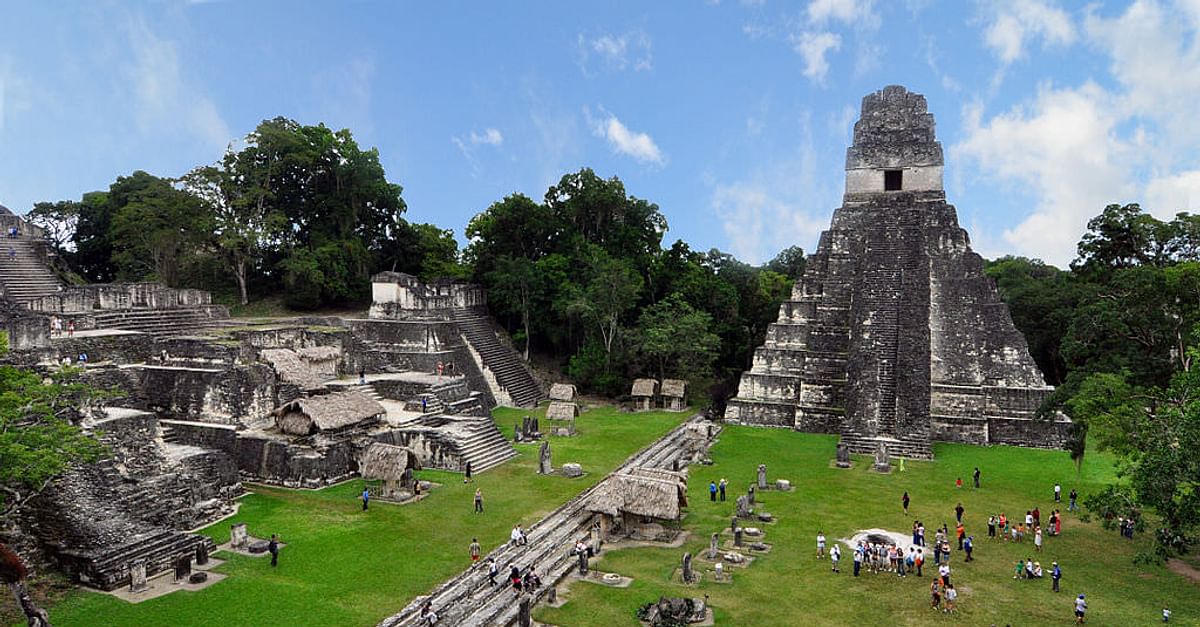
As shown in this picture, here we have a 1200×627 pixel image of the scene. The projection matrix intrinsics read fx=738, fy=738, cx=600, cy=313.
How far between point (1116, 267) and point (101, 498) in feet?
116

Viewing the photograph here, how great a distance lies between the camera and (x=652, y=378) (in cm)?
2975

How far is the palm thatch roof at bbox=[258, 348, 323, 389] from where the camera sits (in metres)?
20.1

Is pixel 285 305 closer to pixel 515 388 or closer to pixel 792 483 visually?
pixel 515 388

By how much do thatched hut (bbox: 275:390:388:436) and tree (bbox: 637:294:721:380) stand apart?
12465 millimetres

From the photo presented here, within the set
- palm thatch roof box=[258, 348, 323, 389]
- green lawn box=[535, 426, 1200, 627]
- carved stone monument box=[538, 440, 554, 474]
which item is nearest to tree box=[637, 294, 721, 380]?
green lawn box=[535, 426, 1200, 627]

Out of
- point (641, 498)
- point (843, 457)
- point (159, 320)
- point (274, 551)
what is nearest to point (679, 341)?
point (843, 457)

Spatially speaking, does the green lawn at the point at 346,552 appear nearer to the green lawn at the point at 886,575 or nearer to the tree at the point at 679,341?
the green lawn at the point at 886,575

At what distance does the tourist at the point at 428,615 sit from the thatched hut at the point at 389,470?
225 inches

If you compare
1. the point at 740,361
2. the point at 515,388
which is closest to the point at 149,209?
the point at 515,388

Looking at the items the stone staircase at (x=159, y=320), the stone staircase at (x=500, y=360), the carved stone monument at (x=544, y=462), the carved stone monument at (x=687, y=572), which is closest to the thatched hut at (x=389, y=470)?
the carved stone monument at (x=544, y=462)

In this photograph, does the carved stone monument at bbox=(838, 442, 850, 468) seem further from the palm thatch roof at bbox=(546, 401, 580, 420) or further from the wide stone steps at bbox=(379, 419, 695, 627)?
the palm thatch roof at bbox=(546, 401, 580, 420)

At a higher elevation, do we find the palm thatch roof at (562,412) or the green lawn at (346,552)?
the palm thatch roof at (562,412)

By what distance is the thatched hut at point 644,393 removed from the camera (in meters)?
28.0

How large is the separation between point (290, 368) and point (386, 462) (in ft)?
19.3
